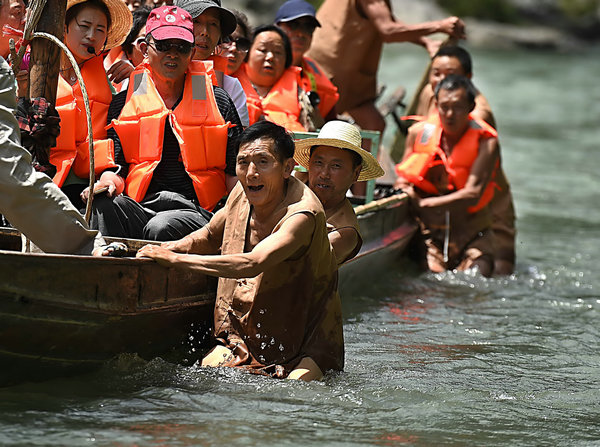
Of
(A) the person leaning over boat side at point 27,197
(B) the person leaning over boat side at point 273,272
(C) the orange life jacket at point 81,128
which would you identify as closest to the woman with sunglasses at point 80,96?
(C) the orange life jacket at point 81,128

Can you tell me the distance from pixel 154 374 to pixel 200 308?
42cm

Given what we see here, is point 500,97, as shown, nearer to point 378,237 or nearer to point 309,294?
point 378,237

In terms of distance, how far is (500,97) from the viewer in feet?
74.8

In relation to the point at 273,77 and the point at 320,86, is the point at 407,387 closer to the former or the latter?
the point at 273,77

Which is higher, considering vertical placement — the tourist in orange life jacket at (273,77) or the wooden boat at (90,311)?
the tourist in orange life jacket at (273,77)

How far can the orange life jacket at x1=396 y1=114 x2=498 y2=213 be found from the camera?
26.0 feet

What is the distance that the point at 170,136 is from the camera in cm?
546

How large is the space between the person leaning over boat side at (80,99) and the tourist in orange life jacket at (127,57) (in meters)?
0.50

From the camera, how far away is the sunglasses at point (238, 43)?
22.1ft

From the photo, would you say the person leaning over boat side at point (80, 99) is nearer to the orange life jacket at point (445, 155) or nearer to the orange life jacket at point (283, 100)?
the orange life jacket at point (283, 100)

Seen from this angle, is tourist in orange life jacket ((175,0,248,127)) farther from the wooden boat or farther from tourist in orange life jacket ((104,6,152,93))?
the wooden boat

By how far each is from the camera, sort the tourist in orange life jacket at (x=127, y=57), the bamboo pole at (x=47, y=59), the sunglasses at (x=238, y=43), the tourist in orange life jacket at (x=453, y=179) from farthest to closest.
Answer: the tourist in orange life jacket at (x=453, y=179) → the sunglasses at (x=238, y=43) → the tourist in orange life jacket at (x=127, y=57) → the bamboo pole at (x=47, y=59)

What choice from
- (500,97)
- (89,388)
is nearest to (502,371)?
(89,388)

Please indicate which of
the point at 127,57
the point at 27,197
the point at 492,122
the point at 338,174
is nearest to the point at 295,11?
the point at 127,57
